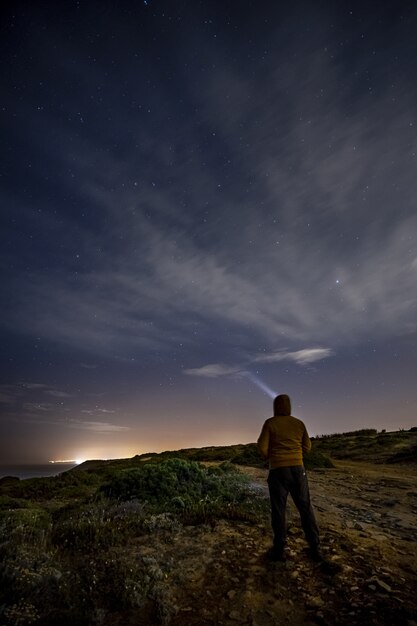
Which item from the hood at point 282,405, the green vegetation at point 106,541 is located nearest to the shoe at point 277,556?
the green vegetation at point 106,541

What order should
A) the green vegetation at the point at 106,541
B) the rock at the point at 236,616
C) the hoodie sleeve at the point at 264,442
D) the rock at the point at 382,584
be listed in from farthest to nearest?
the hoodie sleeve at the point at 264,442, the rock at the point at 382,584, the green vegetation at the point at 106,541, the rock at the point at 236,616

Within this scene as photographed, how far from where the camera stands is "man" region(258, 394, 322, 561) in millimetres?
5801

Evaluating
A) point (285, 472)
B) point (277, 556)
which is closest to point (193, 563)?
point (277, 556)

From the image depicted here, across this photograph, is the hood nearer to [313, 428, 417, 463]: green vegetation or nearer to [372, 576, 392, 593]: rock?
[372, 576, 392, 593]: rock

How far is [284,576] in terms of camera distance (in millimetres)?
5180

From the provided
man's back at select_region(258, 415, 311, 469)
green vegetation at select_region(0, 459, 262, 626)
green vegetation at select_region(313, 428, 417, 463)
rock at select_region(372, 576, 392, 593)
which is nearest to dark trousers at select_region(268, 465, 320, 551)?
man's back at select_region(258, 415, 311, 469)

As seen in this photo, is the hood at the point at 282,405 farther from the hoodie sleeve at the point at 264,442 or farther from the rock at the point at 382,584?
the rock at the point at 382,584

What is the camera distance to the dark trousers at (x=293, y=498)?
5.82 meters

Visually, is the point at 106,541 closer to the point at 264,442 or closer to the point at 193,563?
the point at 193,563

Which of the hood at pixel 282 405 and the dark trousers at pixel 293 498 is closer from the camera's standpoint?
the dark trousers at pixel 293 498

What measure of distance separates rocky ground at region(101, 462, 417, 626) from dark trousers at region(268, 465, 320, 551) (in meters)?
0.38

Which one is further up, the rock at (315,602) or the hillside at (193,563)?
the hillside at (193,563)

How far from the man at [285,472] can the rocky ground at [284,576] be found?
0.34 m

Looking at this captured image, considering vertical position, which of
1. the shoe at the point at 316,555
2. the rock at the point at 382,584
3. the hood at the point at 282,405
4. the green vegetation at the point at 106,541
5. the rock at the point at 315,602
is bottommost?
the rock at the point at 315,602
